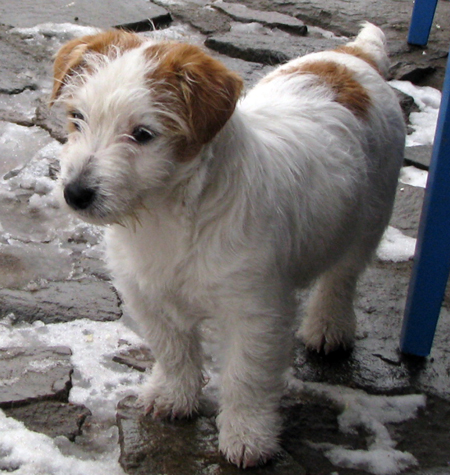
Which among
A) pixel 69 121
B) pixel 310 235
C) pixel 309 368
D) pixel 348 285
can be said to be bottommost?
pixel 309 368

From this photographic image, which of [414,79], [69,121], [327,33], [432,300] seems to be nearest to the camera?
[69,121]

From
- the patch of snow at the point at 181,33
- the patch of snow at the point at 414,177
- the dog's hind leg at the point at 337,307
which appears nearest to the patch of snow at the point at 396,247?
the patch of snow at the point at 414,177

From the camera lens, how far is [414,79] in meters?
6.18

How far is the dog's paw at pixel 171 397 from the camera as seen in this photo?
3.10m

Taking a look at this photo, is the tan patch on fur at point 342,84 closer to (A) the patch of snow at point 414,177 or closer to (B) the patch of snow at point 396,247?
(B) the patch of snow at point 396,247

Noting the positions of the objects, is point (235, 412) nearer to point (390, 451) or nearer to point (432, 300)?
point (390, 451)

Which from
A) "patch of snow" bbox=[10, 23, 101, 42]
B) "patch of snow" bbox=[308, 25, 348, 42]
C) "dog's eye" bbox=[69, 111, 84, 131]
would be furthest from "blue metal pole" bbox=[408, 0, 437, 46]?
"dog's eye" bbox=[69, 111, 84, 131]

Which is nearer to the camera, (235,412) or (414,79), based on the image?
(235,412)

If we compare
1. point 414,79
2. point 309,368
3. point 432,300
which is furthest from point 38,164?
point 414,79

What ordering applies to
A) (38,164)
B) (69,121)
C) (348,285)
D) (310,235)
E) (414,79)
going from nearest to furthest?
(69,121) → (310,235) → (348,285) → (38,164) → (414,79)

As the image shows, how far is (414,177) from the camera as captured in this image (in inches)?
196

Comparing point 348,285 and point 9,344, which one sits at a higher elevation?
point 348,285

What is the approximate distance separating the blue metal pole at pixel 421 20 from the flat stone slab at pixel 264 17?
966 millimetres

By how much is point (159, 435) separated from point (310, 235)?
1.02 meters
